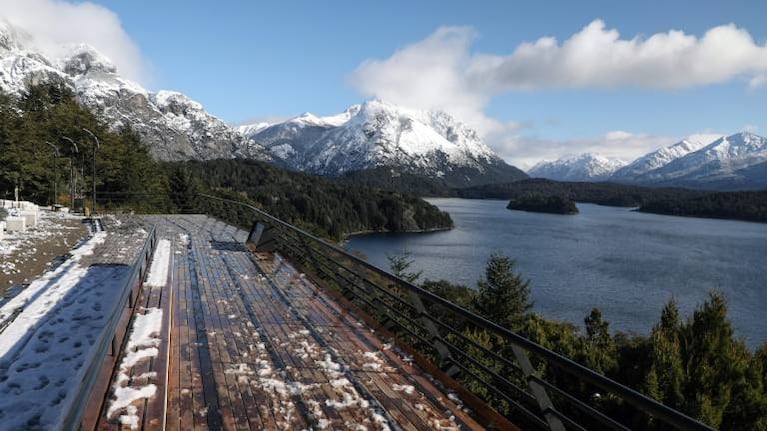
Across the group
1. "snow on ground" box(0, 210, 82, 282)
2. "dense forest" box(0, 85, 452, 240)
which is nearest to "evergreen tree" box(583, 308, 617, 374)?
"dense forest" box(0, 85, 452, 240)

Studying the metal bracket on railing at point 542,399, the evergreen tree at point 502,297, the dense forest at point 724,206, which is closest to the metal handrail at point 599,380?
the metal bracket on railing at point 542,399

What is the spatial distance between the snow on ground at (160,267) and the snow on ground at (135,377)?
232cm

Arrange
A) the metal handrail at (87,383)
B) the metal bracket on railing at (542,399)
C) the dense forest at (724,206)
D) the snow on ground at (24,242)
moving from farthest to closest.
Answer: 1. the dense forest at (724,206)
2. the snow on ground at (24,242)
3. the metal bracket on railing at (542,399)
4. the metal handrail at (87,383)

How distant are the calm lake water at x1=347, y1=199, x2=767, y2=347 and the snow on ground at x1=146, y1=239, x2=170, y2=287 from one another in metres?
35.3

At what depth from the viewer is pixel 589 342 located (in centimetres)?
2945

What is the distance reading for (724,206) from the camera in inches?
5896

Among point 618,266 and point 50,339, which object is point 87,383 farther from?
point 618,266

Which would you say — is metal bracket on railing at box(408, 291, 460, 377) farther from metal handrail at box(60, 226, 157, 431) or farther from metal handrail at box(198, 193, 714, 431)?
metal handrail at box(60, 226, 157, 431)

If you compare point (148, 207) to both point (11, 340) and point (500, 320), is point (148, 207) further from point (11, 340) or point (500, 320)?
point (11, 340)

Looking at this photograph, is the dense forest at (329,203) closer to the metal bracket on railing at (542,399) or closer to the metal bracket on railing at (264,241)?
the metal bracket on railing at (264,241)

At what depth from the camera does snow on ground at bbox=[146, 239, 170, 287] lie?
29.3ft

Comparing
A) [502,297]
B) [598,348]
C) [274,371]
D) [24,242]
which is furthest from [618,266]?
[274,371]

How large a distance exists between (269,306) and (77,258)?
7.51 m

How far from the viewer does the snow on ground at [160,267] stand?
8.94m
